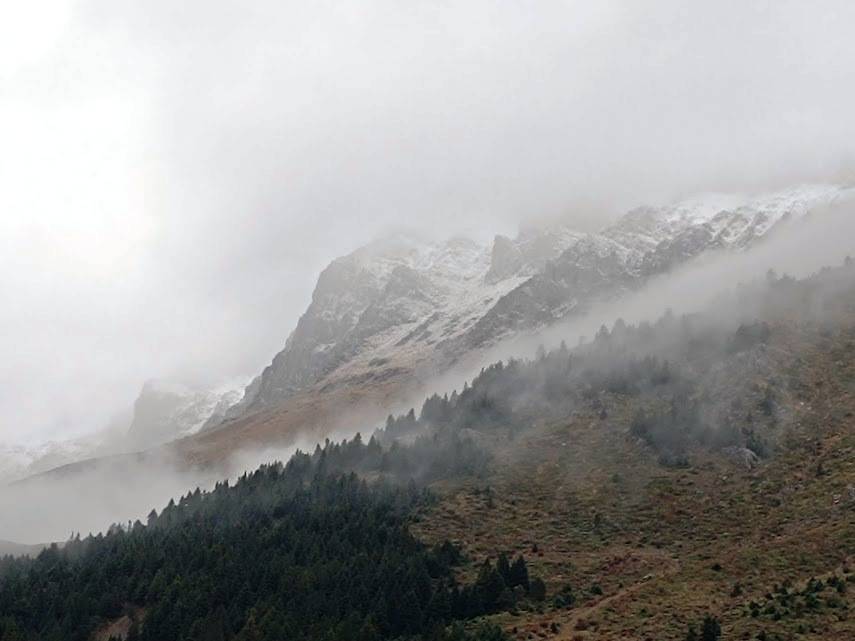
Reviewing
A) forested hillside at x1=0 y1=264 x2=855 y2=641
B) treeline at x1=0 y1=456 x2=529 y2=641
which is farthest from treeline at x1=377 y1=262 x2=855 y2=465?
treeline at x1=0 y1=456 x2=529 y2=641

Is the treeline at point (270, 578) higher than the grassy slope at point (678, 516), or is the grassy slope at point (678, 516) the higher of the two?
the treeline at point (270, 578)

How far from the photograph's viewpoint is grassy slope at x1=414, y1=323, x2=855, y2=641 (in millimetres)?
92125

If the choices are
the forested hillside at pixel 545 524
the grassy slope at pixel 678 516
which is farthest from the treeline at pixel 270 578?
the grassy slope at pixel 678 516

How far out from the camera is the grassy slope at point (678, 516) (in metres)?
92.1

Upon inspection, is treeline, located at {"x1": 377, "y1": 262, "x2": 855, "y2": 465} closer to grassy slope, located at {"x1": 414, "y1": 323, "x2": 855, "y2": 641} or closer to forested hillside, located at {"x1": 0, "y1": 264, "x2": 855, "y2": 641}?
forested hillside, located at {"x1": 0, "y1": 264, "x2": 855, "y2": 641}

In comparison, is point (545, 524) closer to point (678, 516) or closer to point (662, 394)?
point (678, 516)

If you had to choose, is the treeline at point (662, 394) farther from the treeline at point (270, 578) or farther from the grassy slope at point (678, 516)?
the treeline at point (270, 578)

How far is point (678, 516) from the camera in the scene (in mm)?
125750

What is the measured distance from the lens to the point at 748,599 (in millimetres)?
90875

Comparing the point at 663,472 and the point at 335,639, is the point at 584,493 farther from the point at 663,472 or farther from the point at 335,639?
the point at 335,639

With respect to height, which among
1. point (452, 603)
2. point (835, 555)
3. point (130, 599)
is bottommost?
point (835, 555)

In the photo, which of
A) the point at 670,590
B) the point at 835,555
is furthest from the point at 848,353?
the point at 670,590

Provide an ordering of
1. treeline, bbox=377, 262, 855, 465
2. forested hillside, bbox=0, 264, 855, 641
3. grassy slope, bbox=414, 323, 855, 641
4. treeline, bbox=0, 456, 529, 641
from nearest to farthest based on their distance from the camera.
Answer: grassy slope, bbox=414, 323, 855, 641 → forested hillside, bbox=0, 264, 855, 641 → treeline, bbox=0, 456, 529, 641 → treeline, bbox=377, 262, 855, 465

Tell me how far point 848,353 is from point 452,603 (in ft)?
343
